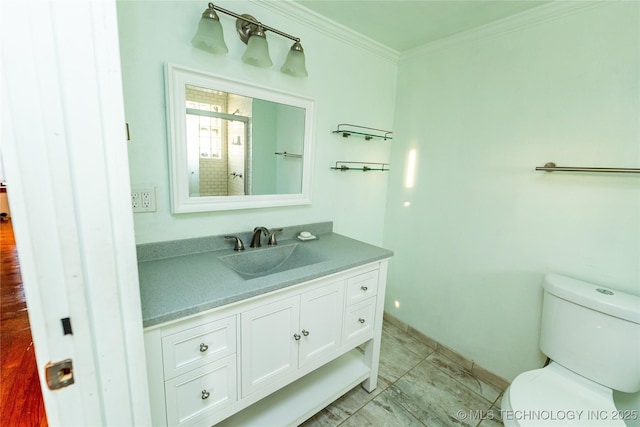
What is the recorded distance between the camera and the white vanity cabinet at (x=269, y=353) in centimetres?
94

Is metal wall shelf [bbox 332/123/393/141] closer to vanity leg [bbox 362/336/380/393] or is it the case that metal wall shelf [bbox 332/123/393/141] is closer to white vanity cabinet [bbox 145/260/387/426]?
white vanity cabinet [bbox 145/260/387/426]

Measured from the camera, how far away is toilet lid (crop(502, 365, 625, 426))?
3.51 ft

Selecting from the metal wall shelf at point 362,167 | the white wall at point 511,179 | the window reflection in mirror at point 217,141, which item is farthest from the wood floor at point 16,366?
the white wall at point 511,179

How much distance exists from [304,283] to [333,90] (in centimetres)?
128

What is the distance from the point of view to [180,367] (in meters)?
0.94

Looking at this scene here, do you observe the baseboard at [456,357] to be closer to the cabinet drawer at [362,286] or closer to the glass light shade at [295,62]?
the cabinet drawer at [362,286]

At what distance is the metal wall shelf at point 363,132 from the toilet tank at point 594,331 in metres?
1.39

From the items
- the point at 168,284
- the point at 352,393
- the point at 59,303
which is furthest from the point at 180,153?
the point at 352,393

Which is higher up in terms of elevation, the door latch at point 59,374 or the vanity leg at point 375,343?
the door latch at point 59,374

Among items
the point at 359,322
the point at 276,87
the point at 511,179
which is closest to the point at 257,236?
the point at 359,322

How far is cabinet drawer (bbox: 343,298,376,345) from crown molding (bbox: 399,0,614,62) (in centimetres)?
174

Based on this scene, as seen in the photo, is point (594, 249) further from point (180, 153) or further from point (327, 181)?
point (180, 153)

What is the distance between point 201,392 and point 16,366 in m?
1.64

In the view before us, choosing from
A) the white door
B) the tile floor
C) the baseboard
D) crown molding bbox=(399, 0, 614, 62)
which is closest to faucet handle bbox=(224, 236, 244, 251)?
the white door
